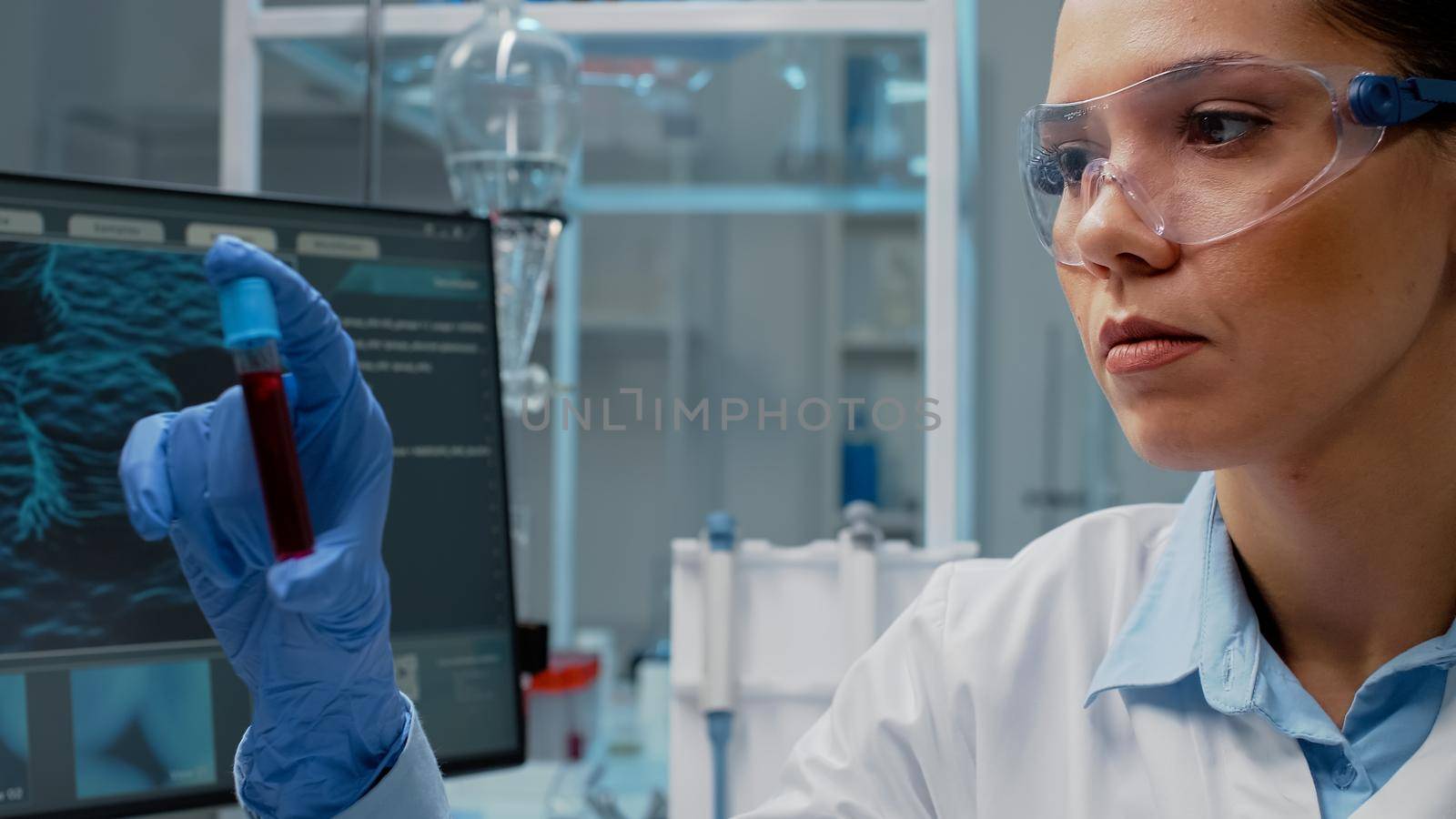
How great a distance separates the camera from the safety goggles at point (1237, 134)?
0.73m

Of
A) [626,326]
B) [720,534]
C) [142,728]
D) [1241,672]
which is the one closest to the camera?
[1241,672]

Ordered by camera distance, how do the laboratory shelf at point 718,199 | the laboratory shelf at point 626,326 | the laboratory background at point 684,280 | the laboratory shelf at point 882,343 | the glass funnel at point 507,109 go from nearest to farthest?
the laboratory background at point 684,280
the glass funnel at point 507,109
the laboratory shelf at point 718,199
the laboratory shelf at point 882,343
the laboratory shelf at point 626,326

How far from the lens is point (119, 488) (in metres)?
1.02

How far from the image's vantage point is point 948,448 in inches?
58.4

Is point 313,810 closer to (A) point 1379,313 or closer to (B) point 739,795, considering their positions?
(B) point 739,795

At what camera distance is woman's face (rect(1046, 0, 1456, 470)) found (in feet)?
2.40

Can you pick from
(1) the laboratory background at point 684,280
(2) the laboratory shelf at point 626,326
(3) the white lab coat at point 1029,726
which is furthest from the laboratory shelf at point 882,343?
(3) the white lab coat at point 1029,726

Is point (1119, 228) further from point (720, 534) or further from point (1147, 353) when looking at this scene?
point (720, 534)

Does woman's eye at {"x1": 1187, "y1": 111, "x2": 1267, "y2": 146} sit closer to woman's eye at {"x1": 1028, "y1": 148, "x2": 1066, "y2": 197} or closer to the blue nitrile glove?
woman's eye at {"x1": 1028, "y1": 148, "x2": 1066, "y2": 197}

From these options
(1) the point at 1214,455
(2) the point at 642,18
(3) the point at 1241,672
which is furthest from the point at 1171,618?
(2) the point at 642,18

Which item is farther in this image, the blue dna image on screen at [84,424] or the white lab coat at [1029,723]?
the blue dna image on screen at [84,424]

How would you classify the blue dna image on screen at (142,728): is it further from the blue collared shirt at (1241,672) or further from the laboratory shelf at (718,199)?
the laboratory shelf at (718,199)

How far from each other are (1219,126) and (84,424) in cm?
92

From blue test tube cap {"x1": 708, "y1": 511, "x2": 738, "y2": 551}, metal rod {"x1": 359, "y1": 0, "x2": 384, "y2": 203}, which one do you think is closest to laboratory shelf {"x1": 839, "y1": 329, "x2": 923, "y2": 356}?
metal rod {"x1": 359, "y1": 0, "x2": 384, "y2": 203}
